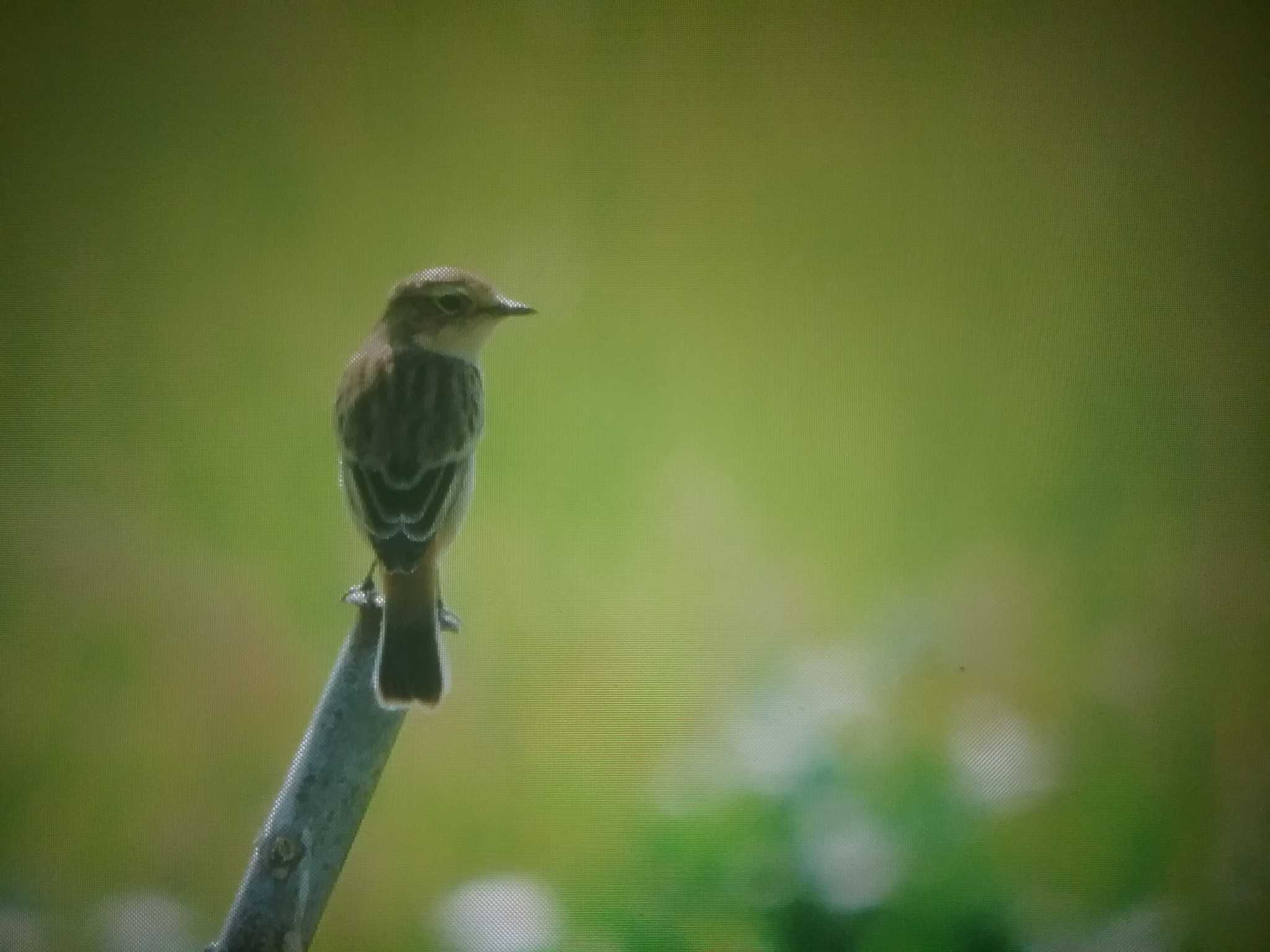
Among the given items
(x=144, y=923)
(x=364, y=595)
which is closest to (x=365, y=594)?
(x=364, y=595)

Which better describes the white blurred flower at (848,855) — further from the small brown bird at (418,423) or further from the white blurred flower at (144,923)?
the white blurred flower at (144,923)

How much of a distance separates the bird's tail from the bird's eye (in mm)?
415

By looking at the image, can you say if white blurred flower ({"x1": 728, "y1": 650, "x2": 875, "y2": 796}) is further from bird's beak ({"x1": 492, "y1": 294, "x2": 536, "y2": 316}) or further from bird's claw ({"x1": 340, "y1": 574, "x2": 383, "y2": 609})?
bird's beak ({"x1": 492, "y1": 294, "x2": 536, "y2": 316})

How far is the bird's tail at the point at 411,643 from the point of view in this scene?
1697mm

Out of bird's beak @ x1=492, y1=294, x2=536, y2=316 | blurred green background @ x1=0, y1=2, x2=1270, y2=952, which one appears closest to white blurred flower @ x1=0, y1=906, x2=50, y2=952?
blurred green background @ x1=0, y1=2, x2=1270, y2=952

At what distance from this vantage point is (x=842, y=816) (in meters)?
1.92

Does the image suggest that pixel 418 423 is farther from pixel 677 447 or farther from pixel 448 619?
pixel 677 447

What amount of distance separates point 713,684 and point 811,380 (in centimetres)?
54

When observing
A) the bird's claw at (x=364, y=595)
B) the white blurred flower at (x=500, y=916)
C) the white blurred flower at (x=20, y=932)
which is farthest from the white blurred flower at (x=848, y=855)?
the white blurred flower at (x=20, y=932)

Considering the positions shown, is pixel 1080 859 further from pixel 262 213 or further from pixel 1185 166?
pixel 262 213

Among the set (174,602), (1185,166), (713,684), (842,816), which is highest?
(1185,166)

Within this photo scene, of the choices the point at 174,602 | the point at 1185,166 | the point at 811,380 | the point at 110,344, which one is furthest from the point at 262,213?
the point at 1185,166

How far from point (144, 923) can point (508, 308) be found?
1203mm

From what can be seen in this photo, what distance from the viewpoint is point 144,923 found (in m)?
1.92
